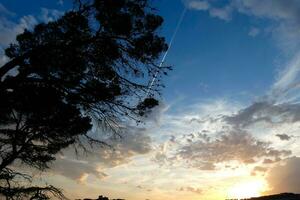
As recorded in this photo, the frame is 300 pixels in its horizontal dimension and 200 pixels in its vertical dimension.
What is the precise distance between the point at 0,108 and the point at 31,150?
8542 mm

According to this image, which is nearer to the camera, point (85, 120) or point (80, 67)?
point (80, 67)

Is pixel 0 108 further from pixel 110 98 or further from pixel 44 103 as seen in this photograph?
pixel 110 98

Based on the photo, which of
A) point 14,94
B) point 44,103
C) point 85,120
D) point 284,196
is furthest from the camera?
point 284,196

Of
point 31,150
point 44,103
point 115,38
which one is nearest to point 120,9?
point 115,38

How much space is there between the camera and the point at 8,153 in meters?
19.8

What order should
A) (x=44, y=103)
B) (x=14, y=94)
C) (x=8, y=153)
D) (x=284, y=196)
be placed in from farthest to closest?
(x=284, y=196) < (x=8, y=153) < (x=44, y=103) < (x=14, y=94)

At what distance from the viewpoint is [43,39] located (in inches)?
520

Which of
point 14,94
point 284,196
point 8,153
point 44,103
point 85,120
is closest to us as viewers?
point 14,94

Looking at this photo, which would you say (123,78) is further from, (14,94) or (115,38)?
(14,94)

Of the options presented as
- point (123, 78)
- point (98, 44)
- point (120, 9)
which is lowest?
point (123, 78)

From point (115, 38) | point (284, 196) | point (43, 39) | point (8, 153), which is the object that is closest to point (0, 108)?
point (43, 39)

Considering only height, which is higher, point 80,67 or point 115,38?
point 115,38

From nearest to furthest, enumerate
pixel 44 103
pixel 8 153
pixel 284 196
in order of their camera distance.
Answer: pixel 44 103
pixel 8 153
pixel 284 196

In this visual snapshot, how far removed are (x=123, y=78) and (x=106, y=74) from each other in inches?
27.1
